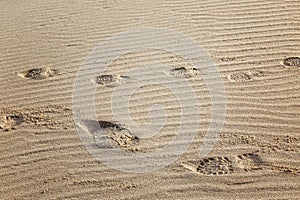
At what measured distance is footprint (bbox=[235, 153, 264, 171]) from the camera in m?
3.74

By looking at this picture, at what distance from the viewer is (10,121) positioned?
438 centimetres

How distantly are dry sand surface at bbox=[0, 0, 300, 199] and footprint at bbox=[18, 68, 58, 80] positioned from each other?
0.01 meters

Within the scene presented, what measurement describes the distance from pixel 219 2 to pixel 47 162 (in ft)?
11.8

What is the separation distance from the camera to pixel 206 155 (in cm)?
390

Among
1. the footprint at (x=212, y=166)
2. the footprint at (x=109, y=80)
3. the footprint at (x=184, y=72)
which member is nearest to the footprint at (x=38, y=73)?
the footprint at (x=109, y=80)

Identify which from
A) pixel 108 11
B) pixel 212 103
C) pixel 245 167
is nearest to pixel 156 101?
pixel 212 103

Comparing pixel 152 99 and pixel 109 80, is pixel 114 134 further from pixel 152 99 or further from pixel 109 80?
pixel 109 80

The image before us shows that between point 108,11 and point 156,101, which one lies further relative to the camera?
point 108,11

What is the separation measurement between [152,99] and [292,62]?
1.64 m

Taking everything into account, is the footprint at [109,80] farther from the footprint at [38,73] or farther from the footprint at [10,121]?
the footprint at [10,121]

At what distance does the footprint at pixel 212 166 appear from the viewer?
3.71 m

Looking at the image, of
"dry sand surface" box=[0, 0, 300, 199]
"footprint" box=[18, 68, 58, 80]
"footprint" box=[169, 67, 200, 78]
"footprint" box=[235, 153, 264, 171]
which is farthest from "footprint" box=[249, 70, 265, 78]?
"footprint" box=[18, 68, 58, 80]

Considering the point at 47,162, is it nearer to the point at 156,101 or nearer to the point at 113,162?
the point at 113,162

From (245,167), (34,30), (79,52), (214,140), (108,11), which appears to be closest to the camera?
(245,167)
